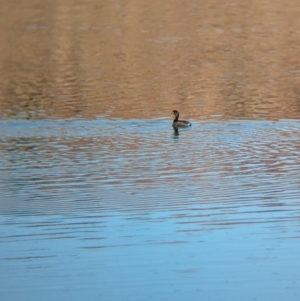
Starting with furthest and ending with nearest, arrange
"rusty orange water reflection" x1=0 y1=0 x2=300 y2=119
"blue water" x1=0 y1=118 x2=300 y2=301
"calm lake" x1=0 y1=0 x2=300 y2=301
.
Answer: "rusty orange water reflection" x1=0 y1=0 x2=300 y2=119 < "calm lake" x1=0 y1=0 x2=300 y2=301 < "blue water" x1=0 y1=118 x2=300 y2=301

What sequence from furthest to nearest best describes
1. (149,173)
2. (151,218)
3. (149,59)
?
→ (149,59) < (149,173) < (151,218)

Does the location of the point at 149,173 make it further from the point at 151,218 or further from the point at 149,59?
the point at 149,59

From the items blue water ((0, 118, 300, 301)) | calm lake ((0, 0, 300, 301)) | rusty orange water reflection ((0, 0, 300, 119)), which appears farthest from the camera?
rusty orange water reflection ((0, 0, 300, 119))

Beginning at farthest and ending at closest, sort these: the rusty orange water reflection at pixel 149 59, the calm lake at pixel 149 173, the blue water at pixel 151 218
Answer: the rusty orange water reflection at pixel 149 59, the calm lake at pixel 149 173, the blue water at pixel 151 218

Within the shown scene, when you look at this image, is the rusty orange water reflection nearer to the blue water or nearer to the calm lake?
the calm lake

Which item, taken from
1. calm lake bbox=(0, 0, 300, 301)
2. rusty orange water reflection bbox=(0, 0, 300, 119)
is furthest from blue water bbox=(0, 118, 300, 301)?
rusty orange water reflection bbox=(0, 0, 300, 119)

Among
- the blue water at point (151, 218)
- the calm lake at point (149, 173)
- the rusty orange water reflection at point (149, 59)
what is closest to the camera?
the blue water at point (151, 218)

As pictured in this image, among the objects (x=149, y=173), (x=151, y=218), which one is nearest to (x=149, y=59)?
(x=149, y=173)

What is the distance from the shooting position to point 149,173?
14.2 meters

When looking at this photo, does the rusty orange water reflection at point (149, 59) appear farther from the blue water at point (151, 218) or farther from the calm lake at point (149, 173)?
the blue water at point (151, 218)

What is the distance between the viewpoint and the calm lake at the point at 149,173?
915 cm

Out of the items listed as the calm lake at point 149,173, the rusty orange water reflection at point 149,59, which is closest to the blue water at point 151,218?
the calm lake at point 149,173

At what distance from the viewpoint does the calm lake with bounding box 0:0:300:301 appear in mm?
9148

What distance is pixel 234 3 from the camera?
169 ft
